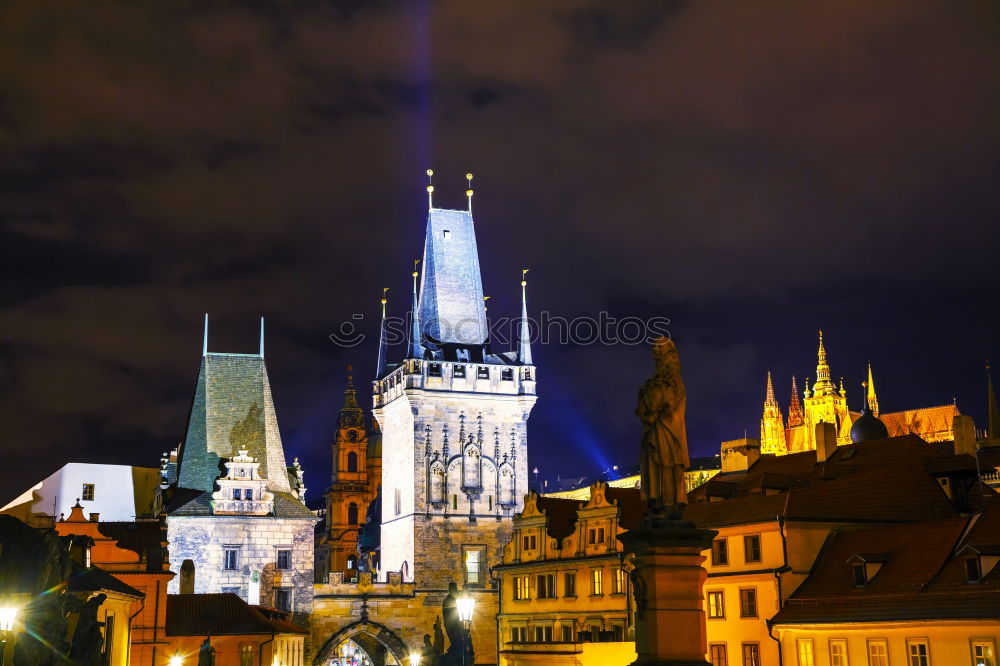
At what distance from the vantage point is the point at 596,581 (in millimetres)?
54750

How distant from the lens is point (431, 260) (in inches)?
3088

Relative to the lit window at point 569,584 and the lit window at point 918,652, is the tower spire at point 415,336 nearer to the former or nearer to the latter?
the lit window at point 569,584

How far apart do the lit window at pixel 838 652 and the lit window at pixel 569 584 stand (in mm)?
18636

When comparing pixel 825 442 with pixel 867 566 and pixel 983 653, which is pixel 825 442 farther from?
pixel 983 653

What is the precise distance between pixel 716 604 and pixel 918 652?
1043 cm

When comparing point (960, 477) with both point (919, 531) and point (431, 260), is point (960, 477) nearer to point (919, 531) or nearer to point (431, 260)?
point (919, 531)

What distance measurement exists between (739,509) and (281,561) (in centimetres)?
2882

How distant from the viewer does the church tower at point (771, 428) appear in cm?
17312

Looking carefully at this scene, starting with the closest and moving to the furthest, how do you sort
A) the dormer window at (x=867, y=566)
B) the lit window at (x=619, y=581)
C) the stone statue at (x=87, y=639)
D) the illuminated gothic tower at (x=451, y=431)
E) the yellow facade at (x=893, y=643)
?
the stone statue at (x=87, y=639) < the yellow facade at (x=893, y=643) < the dormer window at (x=867, y=566) < the lit window at (x=619, y=581) < the illuminated gothic tower at (x=451, y=431)

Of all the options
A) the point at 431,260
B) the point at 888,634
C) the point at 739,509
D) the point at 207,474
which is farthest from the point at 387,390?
the point at 888,634

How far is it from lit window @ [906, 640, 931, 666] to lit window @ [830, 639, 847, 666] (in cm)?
252

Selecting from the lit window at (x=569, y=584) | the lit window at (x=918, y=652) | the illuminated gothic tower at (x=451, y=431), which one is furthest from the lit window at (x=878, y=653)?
the illuminated gothic tower at (x=451, y=431)

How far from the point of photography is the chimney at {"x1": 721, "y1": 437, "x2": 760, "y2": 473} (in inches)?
2474

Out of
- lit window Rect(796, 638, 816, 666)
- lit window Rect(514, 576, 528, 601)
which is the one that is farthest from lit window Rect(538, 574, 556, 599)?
lit window Rect(796, 638, 816, 666)
